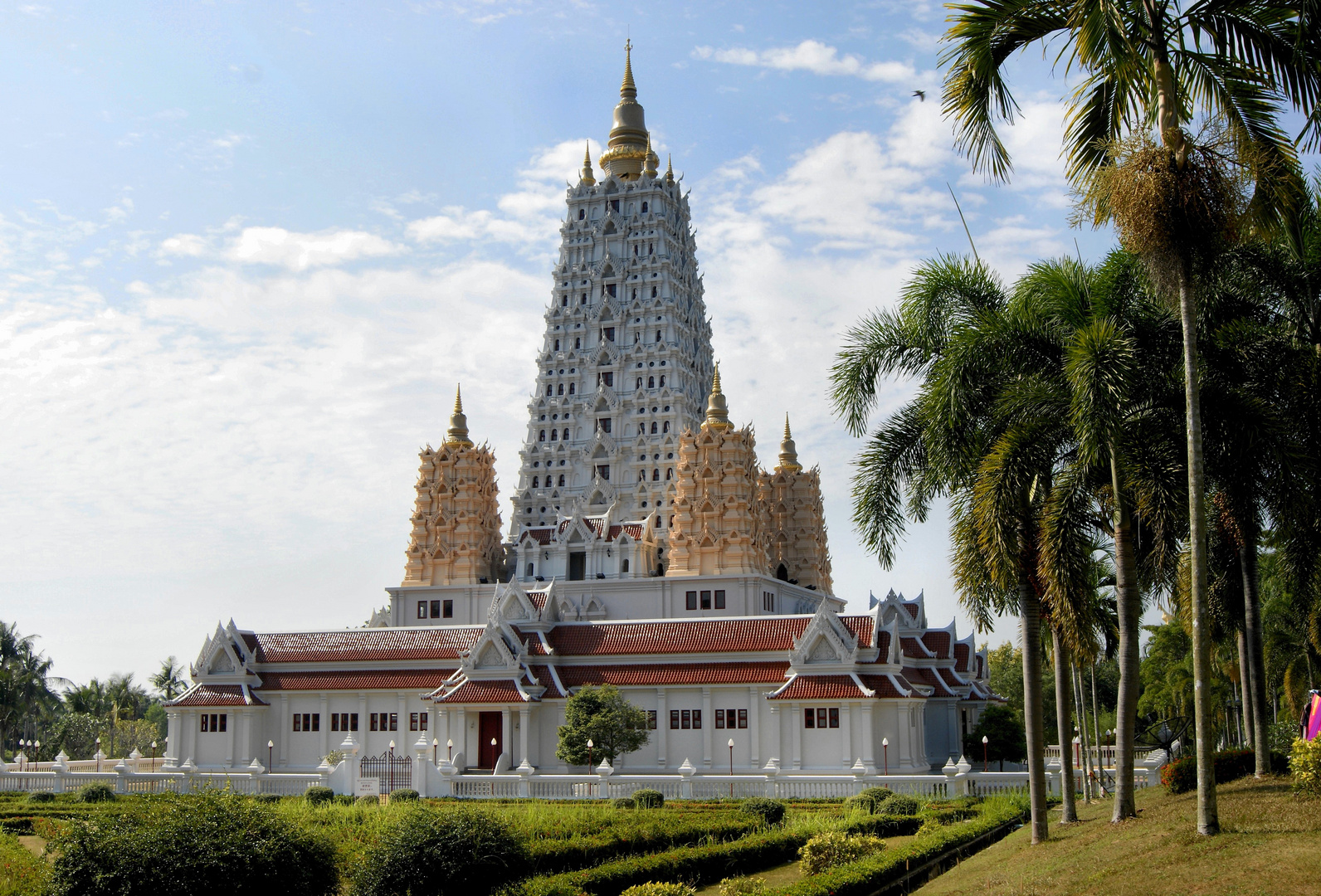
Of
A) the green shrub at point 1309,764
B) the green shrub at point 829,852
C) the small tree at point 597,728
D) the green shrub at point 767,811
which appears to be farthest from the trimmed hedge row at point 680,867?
the small tree at point 597,728

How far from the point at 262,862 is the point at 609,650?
37.1 metres

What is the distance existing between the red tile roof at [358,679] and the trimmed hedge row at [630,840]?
28123 mm

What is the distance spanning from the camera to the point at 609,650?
54.8 m

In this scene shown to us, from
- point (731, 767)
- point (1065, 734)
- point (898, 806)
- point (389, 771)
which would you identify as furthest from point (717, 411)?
point (1065, 734)

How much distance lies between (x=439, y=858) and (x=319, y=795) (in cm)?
2403

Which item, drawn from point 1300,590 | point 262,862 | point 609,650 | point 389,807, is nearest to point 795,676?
point 609,650

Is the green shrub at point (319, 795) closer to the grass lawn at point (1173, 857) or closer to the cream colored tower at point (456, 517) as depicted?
the grass lawn at point (1173, 857)

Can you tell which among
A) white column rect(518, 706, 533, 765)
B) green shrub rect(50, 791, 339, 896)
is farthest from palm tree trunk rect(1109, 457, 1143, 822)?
white column rect(518, 706, 533, 765)

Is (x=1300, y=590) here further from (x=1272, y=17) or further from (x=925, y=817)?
(x=1272, y=17)

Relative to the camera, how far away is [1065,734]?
26.5 meters

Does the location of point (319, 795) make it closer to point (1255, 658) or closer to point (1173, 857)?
point (1255, 658)

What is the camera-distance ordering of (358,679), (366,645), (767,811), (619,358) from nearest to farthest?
(767,811)
(358,679)
(366,645)
(619,358)

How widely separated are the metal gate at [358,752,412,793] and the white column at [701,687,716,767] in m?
13.2

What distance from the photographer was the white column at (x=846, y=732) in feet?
160
